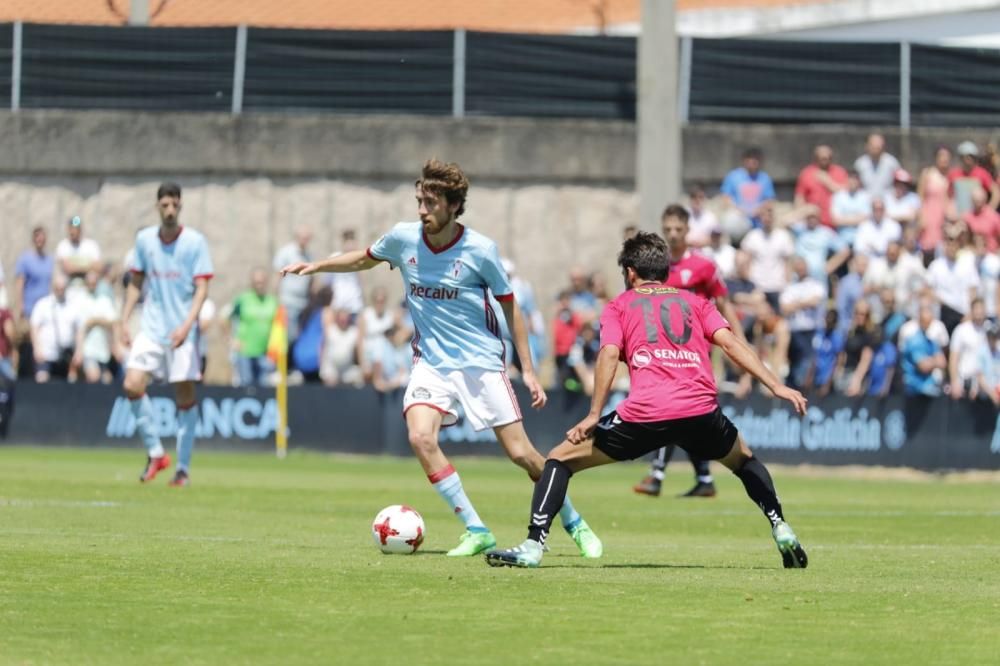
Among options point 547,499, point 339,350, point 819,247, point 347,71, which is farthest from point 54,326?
point 547,499

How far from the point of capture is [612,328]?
1091 centimetres

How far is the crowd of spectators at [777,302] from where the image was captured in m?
25.8

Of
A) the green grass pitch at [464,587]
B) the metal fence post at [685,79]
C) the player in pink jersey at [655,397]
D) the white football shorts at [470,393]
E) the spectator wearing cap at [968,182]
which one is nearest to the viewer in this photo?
the green grass pitch at [464,587]

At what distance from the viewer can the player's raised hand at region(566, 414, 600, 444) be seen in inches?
417

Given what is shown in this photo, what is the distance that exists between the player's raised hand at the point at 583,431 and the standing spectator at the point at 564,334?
619 inches

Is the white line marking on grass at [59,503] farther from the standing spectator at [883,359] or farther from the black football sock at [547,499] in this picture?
the standing spectator at [883,359]

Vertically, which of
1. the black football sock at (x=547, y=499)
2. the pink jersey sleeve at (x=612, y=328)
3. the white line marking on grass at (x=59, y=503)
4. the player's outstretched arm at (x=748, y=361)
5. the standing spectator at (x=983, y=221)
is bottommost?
the white line marking on grass at (x=59, y=503)

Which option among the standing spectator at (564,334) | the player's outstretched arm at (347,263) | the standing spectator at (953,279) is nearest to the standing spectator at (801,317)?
the standing spectator at (953,279)

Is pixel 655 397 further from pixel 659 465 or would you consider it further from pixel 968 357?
pixel 968 357

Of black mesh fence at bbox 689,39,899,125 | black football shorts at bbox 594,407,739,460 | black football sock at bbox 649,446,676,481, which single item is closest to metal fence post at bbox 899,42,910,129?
black mesh fence at bbox 689,39,899,125

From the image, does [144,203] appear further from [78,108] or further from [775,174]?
[775,174]

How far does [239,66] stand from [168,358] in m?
12.0

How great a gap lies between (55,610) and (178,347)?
30.9ft

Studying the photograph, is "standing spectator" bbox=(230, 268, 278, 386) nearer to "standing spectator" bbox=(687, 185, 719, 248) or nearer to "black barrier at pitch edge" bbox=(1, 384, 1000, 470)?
"black barrier at pitch edge" bbox=(1, 384, 1000, 470)
